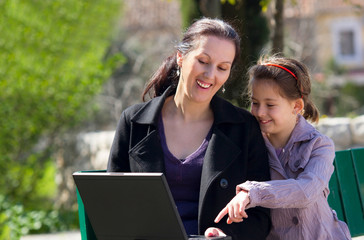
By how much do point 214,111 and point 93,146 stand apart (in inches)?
212

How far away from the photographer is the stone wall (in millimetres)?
6848

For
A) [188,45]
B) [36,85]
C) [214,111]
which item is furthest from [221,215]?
[36,85]

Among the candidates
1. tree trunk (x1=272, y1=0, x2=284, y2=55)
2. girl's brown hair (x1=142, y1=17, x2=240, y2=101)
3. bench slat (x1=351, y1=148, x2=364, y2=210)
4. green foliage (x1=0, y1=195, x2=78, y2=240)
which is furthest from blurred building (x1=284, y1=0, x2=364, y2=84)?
girl's brown hair (x1=142, y1=17, x2=240, y2=101)

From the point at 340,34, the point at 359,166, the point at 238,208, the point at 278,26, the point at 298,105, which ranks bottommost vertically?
the point at 359,166

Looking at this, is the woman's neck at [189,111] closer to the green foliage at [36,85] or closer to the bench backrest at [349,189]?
the bench backrest at [349,189]

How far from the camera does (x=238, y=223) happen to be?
3.02m

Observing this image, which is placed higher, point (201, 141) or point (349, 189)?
point (201, 141)

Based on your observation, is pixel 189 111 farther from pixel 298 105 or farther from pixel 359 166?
pixel 359 166

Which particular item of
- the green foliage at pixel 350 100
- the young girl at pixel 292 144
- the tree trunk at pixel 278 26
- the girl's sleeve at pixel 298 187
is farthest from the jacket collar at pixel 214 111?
the green foliage at pixel 350 100

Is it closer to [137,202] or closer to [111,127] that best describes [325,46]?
[111,127]

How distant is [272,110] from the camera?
3.16 m

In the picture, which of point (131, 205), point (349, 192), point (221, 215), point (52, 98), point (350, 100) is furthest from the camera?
point (350, 100)

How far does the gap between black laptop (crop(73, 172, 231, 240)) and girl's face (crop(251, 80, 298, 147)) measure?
0.71 m

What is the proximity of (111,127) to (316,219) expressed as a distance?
31.5ft
